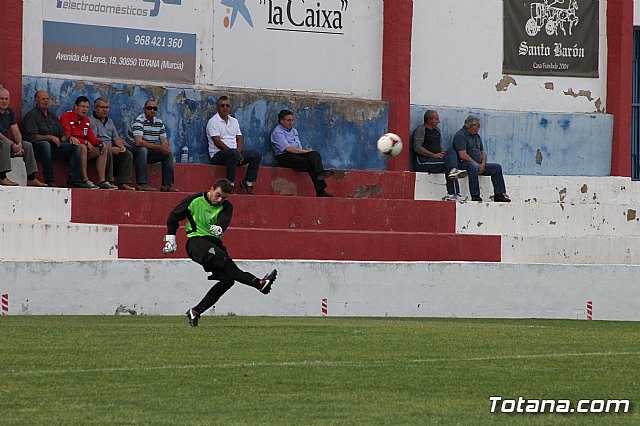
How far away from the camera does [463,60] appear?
25.8 metres

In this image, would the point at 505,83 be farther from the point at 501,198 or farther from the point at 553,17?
the point at 501,198

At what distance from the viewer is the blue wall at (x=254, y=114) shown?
22.6 meters

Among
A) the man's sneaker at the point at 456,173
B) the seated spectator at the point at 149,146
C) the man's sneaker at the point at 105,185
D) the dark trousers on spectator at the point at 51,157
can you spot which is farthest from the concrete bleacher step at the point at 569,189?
the dark trousers on spectator at the point at 51,157

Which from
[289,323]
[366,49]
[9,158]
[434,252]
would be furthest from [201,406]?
[366,49]

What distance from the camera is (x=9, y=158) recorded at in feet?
65.4

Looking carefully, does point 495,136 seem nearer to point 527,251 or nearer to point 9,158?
point 527,251

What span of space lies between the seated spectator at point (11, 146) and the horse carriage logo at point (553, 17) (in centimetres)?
1101

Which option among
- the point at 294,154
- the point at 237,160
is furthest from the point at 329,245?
the point at 294,154

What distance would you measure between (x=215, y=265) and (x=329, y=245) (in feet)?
22.3

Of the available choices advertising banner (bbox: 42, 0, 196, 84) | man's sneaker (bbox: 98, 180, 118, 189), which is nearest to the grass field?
man's sneaker (bbox: 98, 180, 118, 189)

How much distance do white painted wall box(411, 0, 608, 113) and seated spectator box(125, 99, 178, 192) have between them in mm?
5621

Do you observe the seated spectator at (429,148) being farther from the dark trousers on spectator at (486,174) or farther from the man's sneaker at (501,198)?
the man's sneaker at (501,198)

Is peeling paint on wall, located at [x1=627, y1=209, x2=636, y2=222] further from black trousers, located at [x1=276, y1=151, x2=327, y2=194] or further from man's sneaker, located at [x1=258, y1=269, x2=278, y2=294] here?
man's sneaker, located at [x1=258, y1=269, x2=278, y2=294]

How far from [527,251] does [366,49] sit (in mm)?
5250
